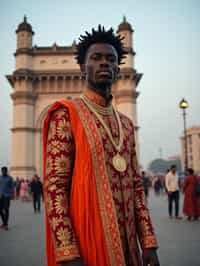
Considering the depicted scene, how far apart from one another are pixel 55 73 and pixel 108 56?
25025mm

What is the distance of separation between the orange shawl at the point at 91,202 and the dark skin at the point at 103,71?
0.78 feet

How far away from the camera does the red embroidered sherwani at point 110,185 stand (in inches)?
60.3

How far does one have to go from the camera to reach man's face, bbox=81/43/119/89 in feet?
6.03

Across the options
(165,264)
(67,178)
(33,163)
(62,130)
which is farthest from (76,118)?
(33,163)

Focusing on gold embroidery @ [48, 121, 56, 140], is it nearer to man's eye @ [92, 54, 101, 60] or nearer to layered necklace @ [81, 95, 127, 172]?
layered necklace @ [81, 95, 127, 172]

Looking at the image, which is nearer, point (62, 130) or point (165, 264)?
point (62, 130)

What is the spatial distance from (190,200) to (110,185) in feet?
28.5

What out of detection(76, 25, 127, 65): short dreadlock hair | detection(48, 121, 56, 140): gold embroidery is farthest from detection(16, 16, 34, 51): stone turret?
detection(48, 121, 56, 140): gold embroidery

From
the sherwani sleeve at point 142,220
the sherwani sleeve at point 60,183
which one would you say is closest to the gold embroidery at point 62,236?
the sherwani sleeve at point 60,183

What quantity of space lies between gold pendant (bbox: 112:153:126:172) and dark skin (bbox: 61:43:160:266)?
42cm

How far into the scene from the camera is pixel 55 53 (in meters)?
27.3

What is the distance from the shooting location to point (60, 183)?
1.62m

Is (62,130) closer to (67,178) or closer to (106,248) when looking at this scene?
(67,178)

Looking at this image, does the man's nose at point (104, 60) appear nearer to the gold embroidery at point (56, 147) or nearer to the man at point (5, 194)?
the gold embroidery at point (56, 147)
